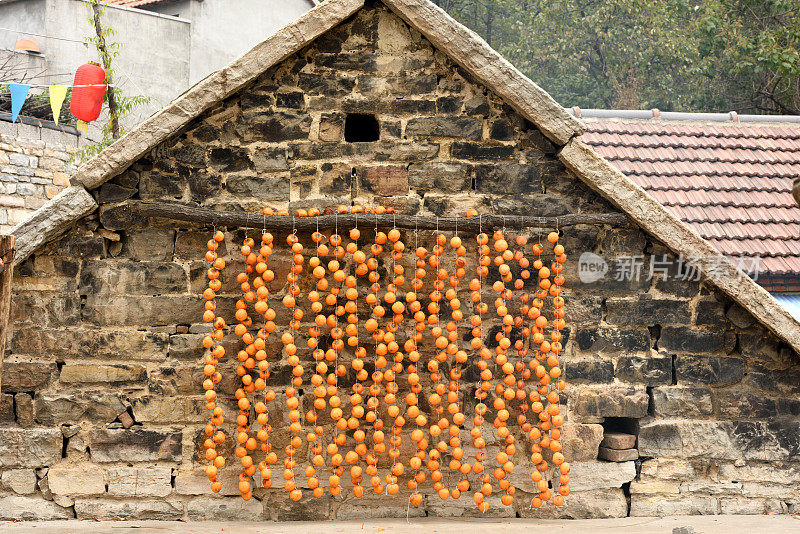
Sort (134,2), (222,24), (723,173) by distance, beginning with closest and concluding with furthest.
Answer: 1. (723,173)
2. (222,24)
3. (134,2)

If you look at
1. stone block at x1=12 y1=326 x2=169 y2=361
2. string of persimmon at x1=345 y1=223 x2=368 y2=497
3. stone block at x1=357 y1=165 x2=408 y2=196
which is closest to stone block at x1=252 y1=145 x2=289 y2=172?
stone block at x1=357 y1=165 x2=408 y2=196

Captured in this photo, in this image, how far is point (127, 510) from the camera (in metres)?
4.06

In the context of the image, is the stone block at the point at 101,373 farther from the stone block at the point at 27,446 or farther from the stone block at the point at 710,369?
the stone block at the point at 710,369

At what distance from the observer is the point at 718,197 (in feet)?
20.5

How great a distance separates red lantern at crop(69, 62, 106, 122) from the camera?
28.1 ft

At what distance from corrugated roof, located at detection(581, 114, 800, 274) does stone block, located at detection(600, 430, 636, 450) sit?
227cm

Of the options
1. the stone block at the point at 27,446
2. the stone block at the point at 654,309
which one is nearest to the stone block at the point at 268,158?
the stone block at the point at 27,446

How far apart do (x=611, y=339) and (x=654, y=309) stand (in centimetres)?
30

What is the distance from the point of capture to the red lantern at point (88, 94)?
855cm

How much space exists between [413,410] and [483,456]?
1.53 feet

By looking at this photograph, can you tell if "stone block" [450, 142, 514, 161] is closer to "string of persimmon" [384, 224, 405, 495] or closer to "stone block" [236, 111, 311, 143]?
"string of persimmon" [384, 224, 405, 495]

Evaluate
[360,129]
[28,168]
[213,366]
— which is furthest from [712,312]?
[28,168]

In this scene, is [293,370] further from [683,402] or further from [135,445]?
[683,402]

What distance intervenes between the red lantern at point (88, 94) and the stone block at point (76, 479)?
5.56 meters
